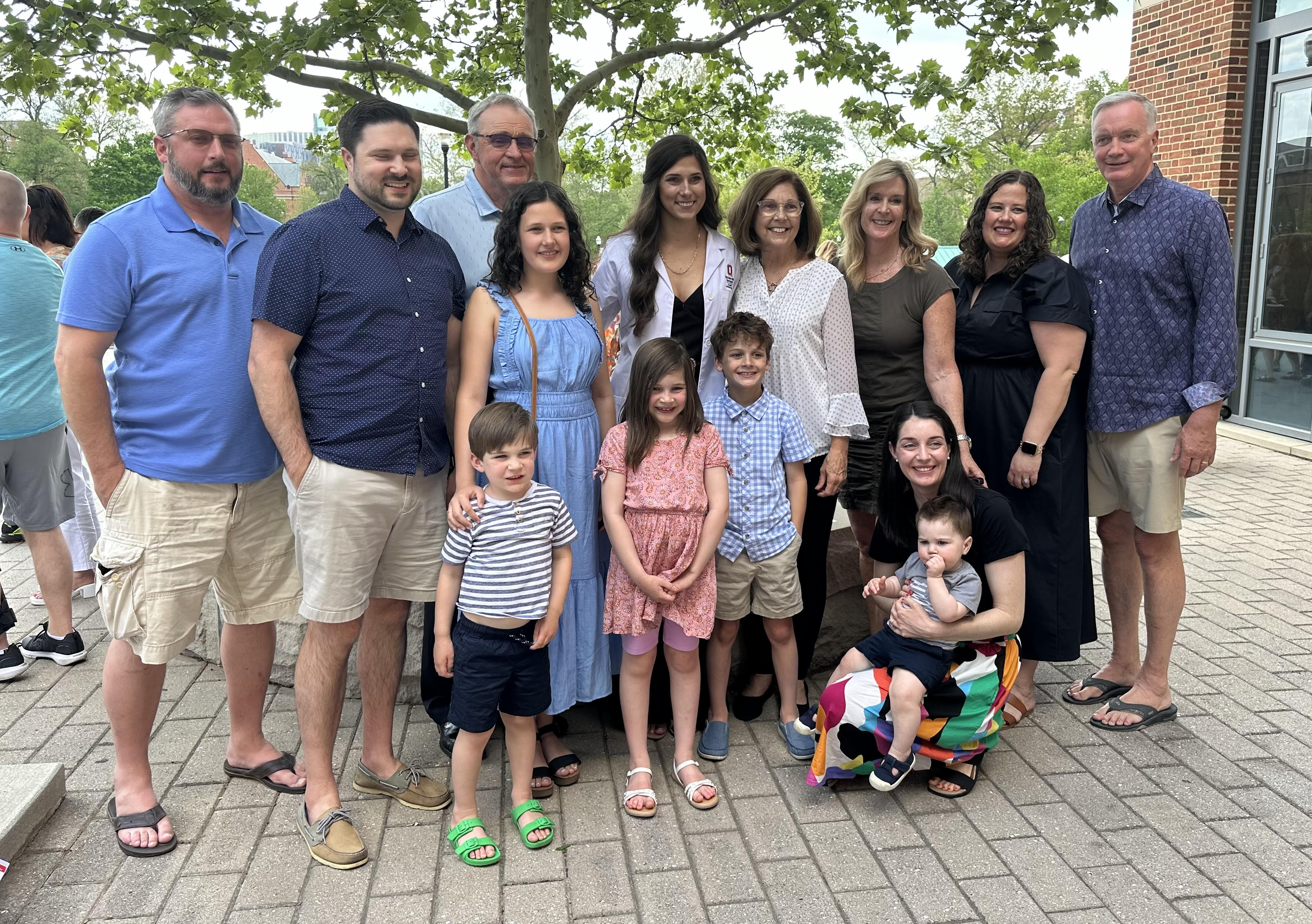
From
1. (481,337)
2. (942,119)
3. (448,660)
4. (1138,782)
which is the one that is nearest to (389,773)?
(448,660)

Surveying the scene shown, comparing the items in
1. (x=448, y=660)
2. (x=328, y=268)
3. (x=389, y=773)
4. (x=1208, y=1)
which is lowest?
(x=389, y=773)

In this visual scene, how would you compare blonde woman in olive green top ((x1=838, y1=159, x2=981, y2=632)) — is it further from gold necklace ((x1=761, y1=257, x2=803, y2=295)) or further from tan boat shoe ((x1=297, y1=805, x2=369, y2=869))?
tan boat shoe ((x1=297, y1=805, x2=369, y2=869))

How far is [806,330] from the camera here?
3615 millimetres

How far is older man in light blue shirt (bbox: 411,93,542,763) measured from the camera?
345 centimetres

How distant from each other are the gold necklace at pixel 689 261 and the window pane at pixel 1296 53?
7.74m

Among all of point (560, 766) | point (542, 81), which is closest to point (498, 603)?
point (560, 766)

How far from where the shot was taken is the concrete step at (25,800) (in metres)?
2.88

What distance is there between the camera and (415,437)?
300cm

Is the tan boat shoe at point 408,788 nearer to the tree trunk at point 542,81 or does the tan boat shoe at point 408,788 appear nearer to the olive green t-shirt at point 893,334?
the olive green t-shirt at point 893,334

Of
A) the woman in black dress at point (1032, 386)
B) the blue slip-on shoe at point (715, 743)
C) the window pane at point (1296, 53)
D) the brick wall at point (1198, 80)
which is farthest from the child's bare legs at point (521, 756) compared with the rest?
the window pane at point (1296, 53)

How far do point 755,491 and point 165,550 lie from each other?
192cm

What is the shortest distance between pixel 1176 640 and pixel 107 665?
14.8ft

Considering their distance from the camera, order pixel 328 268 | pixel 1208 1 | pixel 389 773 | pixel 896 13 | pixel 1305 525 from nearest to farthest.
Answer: pixel 328 268
pixel 389 773
pixel 896 13
pixel 1305 525
pixel 1208 1

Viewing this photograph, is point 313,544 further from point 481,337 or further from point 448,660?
point 481,337
